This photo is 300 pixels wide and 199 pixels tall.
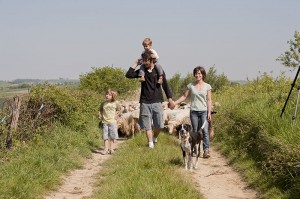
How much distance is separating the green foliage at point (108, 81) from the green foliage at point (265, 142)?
10.8 m

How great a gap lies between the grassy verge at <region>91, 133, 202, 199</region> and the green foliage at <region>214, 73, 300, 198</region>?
1443 mm

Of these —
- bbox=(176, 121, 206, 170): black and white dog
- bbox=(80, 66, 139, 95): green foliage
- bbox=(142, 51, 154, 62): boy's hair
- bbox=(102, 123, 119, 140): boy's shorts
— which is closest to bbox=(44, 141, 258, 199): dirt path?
bbox=(176, 121, 206, 170): black and white dog

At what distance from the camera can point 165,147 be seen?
9211 millimetres

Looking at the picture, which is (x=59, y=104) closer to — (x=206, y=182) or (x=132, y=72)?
(x=132, y=72)

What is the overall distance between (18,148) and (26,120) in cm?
130

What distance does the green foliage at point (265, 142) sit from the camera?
644cm

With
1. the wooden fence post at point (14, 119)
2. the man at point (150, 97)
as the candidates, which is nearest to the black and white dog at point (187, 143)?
the man at point (150, 97)

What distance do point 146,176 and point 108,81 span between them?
16786 millimetres

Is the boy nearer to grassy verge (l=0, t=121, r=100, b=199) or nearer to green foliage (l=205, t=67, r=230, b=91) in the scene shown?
grassy verge (l=0, t=121, r=100, b=199)

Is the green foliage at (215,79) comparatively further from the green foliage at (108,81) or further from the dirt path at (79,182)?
the dirt path at (79,182)

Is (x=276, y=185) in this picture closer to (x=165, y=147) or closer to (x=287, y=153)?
(x=287, y=153)

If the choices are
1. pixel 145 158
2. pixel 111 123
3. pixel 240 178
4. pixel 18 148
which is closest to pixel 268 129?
pixel 240 178

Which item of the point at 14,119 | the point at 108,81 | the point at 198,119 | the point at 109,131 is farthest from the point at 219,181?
the point at 108,81

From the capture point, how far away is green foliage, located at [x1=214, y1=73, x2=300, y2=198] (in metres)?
6.44
